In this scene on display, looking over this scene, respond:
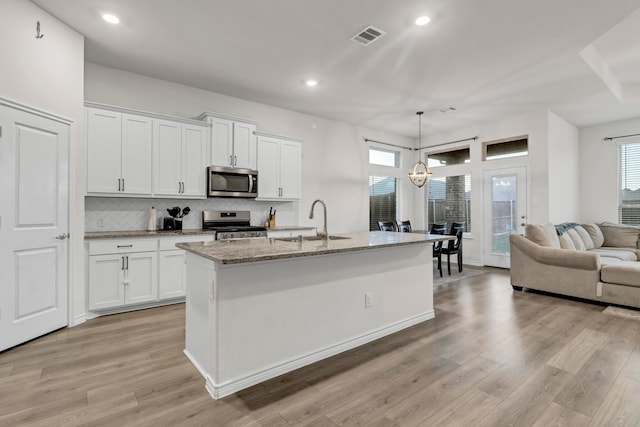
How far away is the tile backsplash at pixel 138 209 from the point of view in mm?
3707

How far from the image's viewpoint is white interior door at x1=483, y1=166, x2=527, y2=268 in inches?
232

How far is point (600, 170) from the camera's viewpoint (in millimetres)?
6391

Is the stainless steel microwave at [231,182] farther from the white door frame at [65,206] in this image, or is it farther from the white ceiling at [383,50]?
the white door frame at [65,206]

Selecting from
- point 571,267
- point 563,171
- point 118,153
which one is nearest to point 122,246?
point 118,153

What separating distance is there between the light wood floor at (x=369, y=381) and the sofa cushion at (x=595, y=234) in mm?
3348

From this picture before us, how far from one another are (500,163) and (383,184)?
2.36m

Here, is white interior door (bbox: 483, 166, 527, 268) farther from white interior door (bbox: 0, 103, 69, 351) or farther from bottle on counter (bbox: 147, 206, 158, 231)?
white interior door (bbox: 0, 103, 69, 351)

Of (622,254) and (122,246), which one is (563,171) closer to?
(622,254)

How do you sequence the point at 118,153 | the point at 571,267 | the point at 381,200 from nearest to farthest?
the point at 118,153
the point at 571,267
the point at 381,200

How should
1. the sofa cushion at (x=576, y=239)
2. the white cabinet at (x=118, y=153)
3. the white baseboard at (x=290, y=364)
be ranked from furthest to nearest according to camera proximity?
the sofa cushion at (x=576, y=239)
the white cabinet at (x=118, y=153)
the white baseboard at (x=290, y=364)

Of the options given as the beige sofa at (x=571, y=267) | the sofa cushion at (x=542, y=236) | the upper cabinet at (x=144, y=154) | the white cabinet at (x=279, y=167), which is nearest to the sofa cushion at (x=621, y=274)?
the beige sofa at (x=571, y=267)

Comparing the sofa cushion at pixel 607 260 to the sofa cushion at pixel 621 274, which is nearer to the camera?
the sofa cushion at pixel 621 274

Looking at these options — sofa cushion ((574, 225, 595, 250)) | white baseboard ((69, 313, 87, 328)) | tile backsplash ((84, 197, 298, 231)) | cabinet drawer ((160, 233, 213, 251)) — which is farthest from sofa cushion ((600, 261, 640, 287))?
white baseboard ((69, 313, 87, 328))

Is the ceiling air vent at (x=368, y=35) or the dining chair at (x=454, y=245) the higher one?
the ceiling air vent at (x=368, y=35)
